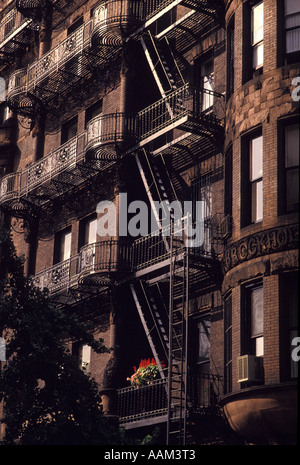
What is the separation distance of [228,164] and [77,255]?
7094mm

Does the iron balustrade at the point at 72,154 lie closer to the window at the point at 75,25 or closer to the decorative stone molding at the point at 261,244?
the window at the point at 75,25

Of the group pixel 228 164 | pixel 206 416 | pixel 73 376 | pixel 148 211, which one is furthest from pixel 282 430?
pixel 148 211

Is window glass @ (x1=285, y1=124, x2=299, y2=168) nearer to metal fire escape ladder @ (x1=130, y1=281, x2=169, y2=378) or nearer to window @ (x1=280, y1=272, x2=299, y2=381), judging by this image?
window @ (x1=280, y1=272, x2=299, y2=381)

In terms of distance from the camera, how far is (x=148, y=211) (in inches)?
1164

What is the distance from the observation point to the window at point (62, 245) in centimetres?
3325

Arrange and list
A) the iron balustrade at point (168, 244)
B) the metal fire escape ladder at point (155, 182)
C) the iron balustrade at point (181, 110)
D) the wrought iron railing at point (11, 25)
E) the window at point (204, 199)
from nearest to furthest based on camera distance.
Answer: the iron balustrade at point (168, 244) → the window at point (204, 199) → the iron balustrade at point (181, 110) → the metal fire escape ladder at point (155, 182) → the wrought iron railing at point (11, 25)

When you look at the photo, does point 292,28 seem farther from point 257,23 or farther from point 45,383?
point 45,383

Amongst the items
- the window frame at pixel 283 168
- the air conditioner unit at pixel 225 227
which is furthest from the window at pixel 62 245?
the window frame at pixel 283 168

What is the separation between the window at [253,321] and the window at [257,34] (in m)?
6.18

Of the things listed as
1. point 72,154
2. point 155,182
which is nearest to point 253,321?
point 155,182

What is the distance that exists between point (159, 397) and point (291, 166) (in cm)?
756

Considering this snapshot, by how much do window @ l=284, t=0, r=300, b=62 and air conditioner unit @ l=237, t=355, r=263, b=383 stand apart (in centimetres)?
773

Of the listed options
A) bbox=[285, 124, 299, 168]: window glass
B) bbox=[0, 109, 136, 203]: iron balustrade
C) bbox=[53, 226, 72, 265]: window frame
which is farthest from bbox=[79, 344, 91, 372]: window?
bbox=[285, 124, 299, 168]: window glass
